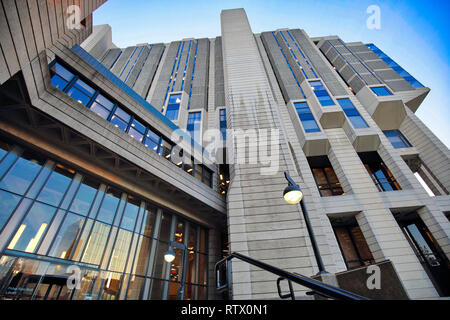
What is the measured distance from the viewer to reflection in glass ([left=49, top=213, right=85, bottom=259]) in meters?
9.61

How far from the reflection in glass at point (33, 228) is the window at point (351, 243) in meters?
20.9

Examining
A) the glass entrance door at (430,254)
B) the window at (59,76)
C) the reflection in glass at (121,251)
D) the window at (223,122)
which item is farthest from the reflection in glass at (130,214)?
the glass entrance door at (430,254)

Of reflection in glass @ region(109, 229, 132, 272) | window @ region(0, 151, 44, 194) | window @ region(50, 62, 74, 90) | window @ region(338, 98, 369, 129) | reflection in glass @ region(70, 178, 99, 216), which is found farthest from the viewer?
window @ region(338, 98, 369, 129)

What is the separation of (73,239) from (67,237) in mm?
293

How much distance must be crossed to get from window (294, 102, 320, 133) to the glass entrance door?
1243 centimetres

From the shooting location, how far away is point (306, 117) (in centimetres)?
2267

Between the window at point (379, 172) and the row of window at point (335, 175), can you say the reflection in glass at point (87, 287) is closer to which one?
the row of window at point (335, 175)

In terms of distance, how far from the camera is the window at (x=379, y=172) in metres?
20.6

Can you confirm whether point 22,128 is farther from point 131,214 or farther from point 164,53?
point 164,53

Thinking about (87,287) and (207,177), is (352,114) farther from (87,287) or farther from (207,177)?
(87,287)

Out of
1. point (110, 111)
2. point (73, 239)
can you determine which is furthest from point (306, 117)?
point (73, 239)

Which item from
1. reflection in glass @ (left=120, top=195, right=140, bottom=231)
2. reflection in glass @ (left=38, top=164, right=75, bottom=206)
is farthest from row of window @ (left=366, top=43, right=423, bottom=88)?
reflection in glass @ (left=38, top=164, right=75, bottom=206)

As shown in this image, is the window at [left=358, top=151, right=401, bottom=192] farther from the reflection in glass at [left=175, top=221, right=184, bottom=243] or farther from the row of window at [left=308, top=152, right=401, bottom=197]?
the reflection in glass at [left=175, top=221, right=184, bottom=243]
